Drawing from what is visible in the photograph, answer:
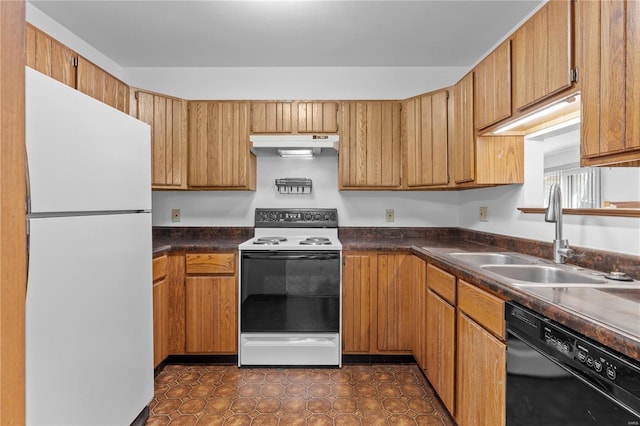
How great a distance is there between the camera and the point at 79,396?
49.2 inches

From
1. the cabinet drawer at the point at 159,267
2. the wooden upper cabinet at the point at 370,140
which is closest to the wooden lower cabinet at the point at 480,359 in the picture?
the wooden upper cabinet at the point at 370,140

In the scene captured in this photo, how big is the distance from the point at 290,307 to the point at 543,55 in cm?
210

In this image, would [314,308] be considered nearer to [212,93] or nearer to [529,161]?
[529,161]

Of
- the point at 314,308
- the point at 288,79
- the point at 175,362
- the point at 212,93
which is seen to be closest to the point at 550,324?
the point at 314,308

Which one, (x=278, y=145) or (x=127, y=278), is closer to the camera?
(x=127, y=278)

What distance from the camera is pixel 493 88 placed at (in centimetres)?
185

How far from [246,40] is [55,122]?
1.72m

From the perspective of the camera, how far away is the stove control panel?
2.96 meters

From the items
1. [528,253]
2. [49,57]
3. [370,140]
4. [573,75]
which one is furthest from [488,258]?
[49,57]

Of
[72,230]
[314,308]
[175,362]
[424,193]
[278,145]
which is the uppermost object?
[278,145]

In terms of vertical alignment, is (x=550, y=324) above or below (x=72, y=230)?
below

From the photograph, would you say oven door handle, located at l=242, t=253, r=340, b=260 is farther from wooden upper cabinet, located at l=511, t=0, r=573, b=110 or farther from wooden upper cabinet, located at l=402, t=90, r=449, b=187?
wooden upper cabinet, located at l=511, t=0, r=573, b=110

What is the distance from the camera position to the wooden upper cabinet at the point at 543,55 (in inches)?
51.3

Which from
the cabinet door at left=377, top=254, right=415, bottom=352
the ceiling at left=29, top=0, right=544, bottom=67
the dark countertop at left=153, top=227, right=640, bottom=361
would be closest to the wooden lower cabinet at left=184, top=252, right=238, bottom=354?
the dark countertop at left=153, top=227, right=640, bottom=361
